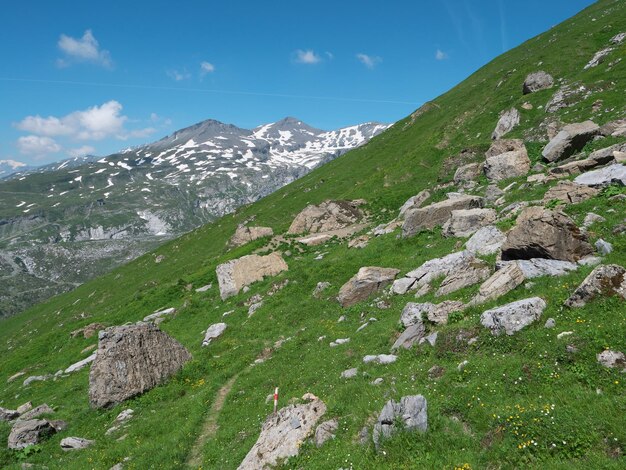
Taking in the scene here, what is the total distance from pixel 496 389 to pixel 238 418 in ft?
38.2

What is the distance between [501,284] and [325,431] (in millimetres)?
9970

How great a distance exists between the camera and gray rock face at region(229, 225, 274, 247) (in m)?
60.2

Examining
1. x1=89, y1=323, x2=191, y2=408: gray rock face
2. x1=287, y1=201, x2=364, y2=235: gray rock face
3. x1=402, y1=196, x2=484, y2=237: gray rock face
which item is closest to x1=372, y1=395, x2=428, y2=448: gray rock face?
x1=89, y1=323, x2=191, y2=408: gray rock face

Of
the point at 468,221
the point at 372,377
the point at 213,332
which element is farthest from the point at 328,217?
the point at 372,377

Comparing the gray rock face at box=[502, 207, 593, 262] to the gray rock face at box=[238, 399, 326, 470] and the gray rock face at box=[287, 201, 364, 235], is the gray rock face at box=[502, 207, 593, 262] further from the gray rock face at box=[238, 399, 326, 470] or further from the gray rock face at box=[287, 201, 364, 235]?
the gray rock face at box=[287, 201, 364, 235]

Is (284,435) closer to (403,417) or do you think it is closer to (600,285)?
(403,417)

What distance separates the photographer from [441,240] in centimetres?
2836

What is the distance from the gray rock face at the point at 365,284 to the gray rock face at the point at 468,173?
68.2 ft

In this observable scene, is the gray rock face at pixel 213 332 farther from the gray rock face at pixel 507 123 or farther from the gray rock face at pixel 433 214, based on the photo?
the gray rock face at pixel 507 123

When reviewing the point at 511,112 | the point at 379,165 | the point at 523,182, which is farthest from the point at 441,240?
the point at 379,165

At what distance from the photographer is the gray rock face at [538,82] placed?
181 ft

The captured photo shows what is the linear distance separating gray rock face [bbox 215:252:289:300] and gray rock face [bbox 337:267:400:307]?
44.5 feet

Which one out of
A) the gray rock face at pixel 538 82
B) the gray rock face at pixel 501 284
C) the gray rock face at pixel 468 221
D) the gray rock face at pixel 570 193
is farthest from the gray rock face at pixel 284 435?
the gray rock face at pixel 538 82

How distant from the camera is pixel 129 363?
23781mm
